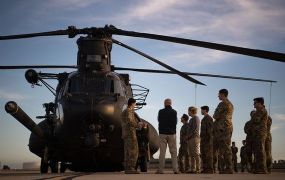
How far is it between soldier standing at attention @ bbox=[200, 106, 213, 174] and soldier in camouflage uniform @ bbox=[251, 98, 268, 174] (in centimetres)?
107

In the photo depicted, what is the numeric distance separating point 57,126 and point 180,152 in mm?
3411

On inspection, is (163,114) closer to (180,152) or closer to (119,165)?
(180,152)

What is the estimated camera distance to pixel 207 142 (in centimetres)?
1066

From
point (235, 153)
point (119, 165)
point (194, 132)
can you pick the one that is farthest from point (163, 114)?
point (235, 153)

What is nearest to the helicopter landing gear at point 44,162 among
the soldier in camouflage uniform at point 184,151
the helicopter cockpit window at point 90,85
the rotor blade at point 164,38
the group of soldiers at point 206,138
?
the helicopter cockpit window at point 90,85

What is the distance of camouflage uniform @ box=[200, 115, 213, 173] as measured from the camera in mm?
10391

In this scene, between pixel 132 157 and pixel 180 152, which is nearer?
pixel 132 157

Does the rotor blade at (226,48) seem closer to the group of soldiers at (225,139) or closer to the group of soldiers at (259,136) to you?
the group of soldiers at (225,139)

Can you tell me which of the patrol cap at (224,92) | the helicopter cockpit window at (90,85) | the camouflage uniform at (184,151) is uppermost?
the helicopter cockpit window at (90,85)

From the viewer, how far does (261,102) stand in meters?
10.2

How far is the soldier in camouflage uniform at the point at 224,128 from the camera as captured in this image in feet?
31.8

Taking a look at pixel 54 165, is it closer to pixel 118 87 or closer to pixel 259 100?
pixel 118 87

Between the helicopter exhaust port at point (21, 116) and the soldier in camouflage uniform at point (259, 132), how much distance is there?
5.50 metres

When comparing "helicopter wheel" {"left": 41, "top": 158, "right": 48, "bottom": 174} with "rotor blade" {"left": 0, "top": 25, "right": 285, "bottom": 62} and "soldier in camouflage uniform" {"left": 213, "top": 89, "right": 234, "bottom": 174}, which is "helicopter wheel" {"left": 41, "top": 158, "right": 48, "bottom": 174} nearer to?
"rotor blade" {"left": 0, "top": 25, "right": 285, "bottom": 62}
